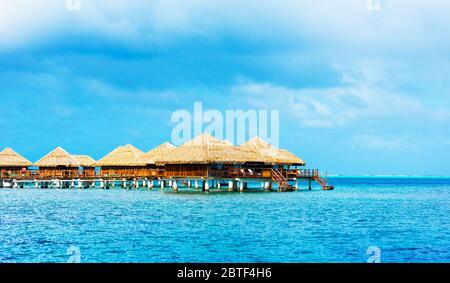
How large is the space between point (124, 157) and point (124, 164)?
123 cm

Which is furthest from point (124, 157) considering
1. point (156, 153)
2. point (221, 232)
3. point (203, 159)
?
point (221, 232)

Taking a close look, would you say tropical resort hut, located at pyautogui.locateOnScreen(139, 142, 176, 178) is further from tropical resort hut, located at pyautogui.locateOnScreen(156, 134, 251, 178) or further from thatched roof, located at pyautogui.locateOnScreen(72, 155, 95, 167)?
tropical resort hut, located at pyautogui.locateOnScreen(156, 134, 251, 178)

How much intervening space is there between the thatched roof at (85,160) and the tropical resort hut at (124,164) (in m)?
1.44

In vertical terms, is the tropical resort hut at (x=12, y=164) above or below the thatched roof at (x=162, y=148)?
below

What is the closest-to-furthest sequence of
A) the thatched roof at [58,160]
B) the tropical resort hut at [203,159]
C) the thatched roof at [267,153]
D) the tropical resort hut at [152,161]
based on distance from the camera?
the tropical resort hut at [203,159] → the thatched roof at [267,153] → the tropical resort hut at [152,161] → the thatched roof at [58,160]

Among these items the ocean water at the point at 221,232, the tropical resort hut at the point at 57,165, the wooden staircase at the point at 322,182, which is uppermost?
the tropical resort hut at the point at 57,165

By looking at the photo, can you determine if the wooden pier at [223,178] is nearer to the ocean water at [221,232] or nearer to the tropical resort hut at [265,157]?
the tropical resort hut at [265,157]

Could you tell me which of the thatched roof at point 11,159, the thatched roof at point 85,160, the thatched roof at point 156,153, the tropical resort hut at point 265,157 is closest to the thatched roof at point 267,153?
the tropical resort hut at point 265,157

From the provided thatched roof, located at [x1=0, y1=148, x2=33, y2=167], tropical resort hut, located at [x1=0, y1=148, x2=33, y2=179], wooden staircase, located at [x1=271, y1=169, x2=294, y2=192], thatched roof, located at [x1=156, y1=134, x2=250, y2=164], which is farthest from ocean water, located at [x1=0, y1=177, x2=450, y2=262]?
thatched roof, located at [x1=0, y1=148, x2=33, y2=167]

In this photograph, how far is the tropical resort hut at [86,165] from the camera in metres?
51.9

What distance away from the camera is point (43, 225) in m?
23.0

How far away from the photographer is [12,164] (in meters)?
51.8

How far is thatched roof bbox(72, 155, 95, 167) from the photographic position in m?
52.9
